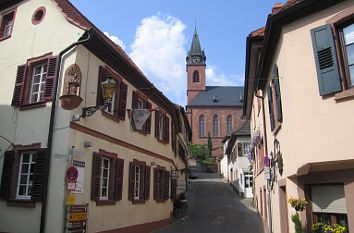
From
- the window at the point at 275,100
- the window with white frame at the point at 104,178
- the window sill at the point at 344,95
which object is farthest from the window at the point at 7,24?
the window sill at the point at 344,95

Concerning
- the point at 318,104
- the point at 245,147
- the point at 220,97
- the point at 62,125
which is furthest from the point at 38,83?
the point at 220,97

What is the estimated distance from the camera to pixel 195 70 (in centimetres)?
9769

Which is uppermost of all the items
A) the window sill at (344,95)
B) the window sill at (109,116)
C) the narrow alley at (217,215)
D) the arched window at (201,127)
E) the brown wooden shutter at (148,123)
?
the arched window at (201,127)

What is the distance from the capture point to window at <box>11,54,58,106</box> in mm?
12992

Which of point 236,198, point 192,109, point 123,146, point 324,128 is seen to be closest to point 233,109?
point 192,109

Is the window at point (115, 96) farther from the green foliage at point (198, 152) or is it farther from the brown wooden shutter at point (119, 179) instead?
the green foliage at point (198, 152)

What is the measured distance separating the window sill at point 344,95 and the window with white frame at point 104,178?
29.1 feet

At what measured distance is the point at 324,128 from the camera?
8.45 m

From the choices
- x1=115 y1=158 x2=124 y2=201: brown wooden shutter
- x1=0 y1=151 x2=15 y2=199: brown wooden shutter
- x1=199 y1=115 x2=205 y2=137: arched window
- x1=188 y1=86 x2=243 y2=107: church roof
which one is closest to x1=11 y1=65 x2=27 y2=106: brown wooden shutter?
x1=0 y1=151 x2=15 y2=199: brown wooden shutter

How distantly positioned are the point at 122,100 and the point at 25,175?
16.3 feet

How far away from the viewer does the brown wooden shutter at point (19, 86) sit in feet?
43.6

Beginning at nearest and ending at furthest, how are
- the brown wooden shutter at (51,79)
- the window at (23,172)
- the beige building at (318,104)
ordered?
the beige building at (318,104), the window at (23,172), the brown wooden shutter at (51,79)

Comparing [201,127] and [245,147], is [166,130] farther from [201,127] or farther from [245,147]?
[201,127]

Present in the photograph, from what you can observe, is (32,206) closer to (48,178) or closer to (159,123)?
(48,178)
